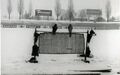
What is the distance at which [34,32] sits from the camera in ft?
7.54

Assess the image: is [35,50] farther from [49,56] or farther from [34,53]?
[49,56]

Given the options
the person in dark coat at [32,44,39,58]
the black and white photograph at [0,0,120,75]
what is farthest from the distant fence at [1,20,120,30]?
the person in dark coat at [32,44,39,58]

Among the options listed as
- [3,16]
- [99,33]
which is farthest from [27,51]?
[99,33]

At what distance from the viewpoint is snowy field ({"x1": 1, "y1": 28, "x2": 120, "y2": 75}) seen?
225 cm

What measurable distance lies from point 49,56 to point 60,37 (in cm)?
24

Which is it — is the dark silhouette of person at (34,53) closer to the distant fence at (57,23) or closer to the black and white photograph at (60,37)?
the black and white photograph at (60,37)

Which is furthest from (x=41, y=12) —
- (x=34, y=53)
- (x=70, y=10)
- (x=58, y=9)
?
(x=34, y=53)

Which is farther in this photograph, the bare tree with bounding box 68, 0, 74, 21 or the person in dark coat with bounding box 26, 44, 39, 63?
the bare tree with bounding box 68, 0, 74, 21

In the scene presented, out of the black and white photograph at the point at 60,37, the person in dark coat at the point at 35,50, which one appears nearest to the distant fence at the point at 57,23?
the black and white photograph at the point at 60,37

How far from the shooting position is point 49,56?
2334mm

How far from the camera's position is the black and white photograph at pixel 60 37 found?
2256 millimetres

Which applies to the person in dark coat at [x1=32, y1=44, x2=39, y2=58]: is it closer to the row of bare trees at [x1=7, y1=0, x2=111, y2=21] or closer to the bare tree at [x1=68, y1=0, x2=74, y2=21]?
the row of bare trees at [x1=7, y1=0, x2=111, y2=21]

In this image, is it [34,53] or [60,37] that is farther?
[60,37]

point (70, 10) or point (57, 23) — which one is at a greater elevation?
point (70, 10)
